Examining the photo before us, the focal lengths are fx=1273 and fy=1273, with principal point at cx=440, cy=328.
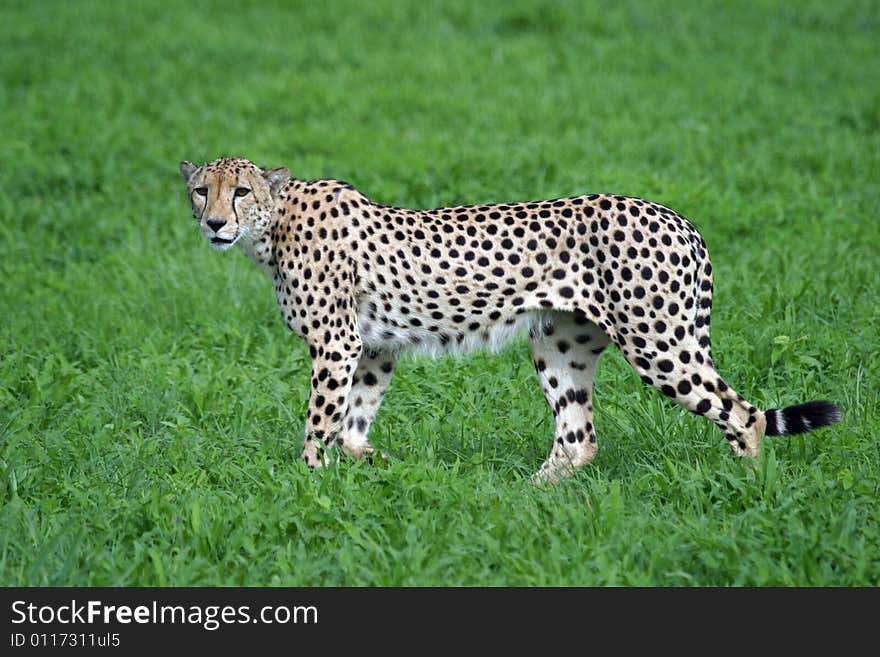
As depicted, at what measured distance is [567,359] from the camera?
5.93 meters

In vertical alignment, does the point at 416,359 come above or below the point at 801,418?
above

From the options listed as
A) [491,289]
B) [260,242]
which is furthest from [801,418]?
[260,242]

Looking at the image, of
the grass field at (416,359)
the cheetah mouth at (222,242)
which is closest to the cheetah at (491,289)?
the cheetah mouth at (222,242)

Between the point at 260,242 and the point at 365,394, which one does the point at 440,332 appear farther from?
the point at 260,242

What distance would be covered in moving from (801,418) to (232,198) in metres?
2.66

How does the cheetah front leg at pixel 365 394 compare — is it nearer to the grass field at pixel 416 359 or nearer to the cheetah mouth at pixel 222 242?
the grass field at pixel 416 359

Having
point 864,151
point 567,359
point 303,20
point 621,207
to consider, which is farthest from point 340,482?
point 303,20

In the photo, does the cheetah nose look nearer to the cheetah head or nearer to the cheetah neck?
the cheetah head

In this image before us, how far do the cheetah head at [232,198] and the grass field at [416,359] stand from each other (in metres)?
1.03

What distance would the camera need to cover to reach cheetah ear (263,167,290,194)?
229 inches

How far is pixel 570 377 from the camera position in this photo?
5.93m

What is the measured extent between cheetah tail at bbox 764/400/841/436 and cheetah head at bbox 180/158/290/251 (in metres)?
2.41

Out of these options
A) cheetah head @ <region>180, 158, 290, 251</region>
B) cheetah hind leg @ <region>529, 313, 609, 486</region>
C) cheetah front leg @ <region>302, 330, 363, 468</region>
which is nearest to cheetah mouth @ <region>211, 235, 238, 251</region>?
cheetah head @ <region>180, 158, 290, 251</region>

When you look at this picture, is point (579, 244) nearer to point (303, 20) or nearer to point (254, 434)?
point (254, 434)
